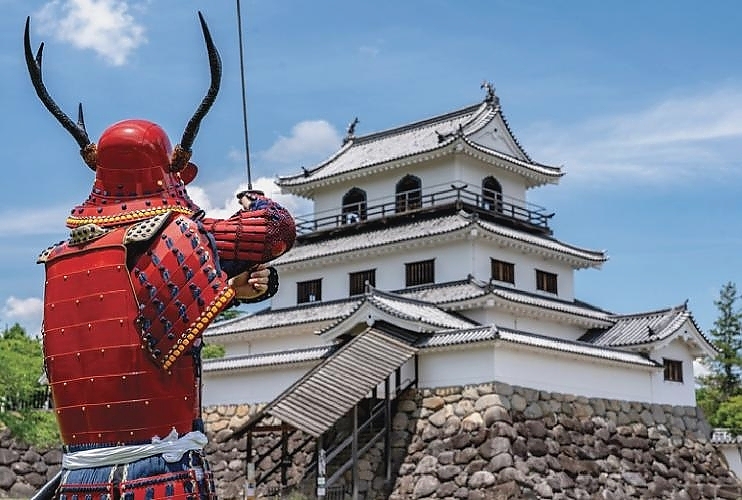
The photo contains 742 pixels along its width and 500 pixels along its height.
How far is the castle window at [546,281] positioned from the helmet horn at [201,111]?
19.5m

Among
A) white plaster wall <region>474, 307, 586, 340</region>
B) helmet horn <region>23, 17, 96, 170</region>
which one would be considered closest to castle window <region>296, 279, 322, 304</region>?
white plaster wall <region>474, 307, 586, 340</region>

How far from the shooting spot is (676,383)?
22.2 meters

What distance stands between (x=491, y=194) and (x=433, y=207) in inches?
97.0

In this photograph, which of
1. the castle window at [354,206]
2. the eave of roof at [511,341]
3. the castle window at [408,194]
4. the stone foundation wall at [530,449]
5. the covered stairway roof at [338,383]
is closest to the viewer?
the covered stairway roof at [338,383]

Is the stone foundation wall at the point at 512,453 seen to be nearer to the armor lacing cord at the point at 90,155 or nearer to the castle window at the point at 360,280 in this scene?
the castle window at the point at 360,280

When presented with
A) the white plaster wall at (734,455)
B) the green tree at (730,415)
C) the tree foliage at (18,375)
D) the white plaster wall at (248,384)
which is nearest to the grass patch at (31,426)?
the tree foliage at (18,375)

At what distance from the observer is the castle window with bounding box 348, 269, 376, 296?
23.7m

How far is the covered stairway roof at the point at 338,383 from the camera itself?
52.9ft

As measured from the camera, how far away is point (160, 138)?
16.5 feet

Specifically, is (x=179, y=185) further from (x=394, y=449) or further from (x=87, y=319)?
(x=394, y=449)

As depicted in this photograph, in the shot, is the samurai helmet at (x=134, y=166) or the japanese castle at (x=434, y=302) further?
the japanese castle at (x=434, y=302)

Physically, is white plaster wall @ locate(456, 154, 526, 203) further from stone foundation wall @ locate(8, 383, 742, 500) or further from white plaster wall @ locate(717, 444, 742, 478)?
white plaster wall @ locate(717, 444, 742, 478)

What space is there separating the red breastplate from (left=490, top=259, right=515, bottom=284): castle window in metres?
18.2

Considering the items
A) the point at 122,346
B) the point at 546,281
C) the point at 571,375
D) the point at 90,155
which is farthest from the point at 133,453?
the point at 546,281
